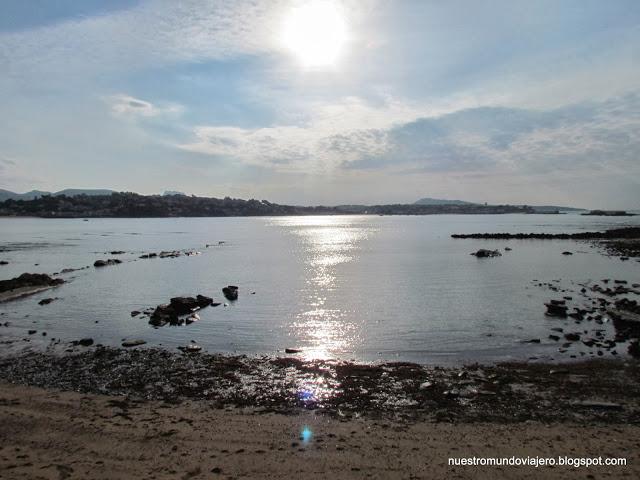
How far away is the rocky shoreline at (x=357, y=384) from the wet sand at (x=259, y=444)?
2.42 ft

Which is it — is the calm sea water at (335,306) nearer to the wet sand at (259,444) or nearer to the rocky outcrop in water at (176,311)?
the rocky outcrop in water at (176,311)

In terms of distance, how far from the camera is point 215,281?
39906mm

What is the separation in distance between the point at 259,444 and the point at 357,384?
15.7 ft

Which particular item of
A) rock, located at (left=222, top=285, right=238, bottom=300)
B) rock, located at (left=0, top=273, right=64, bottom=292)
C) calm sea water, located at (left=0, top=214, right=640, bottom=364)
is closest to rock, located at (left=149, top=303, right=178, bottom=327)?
calm sea water, located at (left=0, top=214, right=640, bottom=364)

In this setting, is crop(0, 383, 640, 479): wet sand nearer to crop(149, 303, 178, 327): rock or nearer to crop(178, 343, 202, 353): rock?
→ crop(178, 343, 202, 353): rock

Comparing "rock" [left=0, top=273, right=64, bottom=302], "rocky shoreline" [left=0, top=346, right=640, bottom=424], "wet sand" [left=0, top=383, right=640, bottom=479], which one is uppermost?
"wet sand" [left=0, top=383, right=640, bottom=479]

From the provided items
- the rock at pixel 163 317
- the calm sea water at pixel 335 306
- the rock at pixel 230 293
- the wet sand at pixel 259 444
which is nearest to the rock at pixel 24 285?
the calm sea water at pixel 335 306

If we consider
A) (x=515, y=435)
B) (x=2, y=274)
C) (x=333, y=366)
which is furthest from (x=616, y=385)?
(x=2, y=274)

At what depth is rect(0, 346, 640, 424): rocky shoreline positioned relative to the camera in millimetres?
11680

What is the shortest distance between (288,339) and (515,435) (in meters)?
11.7

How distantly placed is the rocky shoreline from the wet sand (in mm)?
739

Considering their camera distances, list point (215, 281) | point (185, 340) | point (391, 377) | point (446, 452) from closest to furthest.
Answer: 1. point (446, 452)
2. point (391, 377)
3. point (185, 340)
4. point (215, 281)

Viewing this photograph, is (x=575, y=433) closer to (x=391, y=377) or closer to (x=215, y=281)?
(x=391, y=377)

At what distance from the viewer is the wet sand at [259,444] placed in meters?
8.54
